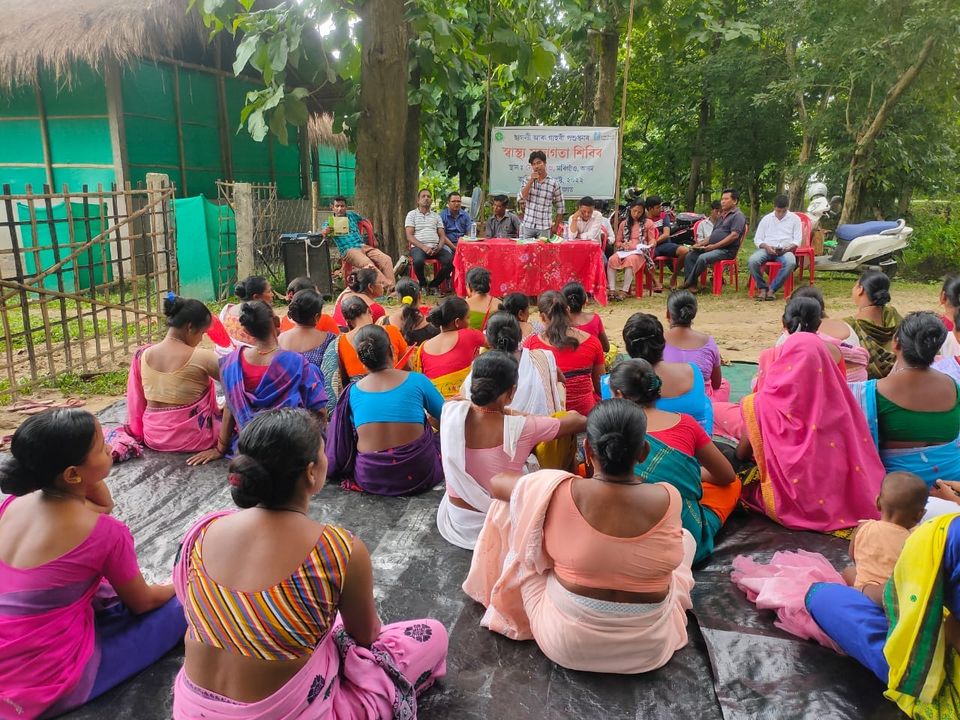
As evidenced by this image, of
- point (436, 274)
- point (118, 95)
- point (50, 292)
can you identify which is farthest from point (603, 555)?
point (118, 95)

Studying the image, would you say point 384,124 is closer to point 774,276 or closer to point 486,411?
point 774,276

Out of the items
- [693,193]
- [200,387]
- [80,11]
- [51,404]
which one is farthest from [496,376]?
[693,193]

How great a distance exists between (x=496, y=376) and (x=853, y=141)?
11789 millimetres

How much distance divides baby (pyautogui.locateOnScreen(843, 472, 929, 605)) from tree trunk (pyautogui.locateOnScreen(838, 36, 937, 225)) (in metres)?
9.98

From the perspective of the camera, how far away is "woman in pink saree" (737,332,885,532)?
124 inches

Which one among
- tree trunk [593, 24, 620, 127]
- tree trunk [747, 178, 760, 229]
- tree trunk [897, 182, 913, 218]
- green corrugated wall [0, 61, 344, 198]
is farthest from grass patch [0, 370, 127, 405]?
tree trunk [747, 178, 760, 229]

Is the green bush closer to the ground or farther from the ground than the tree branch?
closer to the ground

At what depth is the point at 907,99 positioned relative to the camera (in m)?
11.3

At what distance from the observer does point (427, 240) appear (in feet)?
33.0

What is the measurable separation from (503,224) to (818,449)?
24.5 feet

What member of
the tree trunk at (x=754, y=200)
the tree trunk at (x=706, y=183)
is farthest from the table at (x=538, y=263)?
the tree trunk at (x=754, y=200)

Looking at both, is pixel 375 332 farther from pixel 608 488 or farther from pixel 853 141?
pixel 853 141

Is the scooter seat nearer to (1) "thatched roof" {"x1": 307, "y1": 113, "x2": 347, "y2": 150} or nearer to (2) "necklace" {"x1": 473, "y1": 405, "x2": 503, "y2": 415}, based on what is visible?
(1) "thatched roof" {"x1": 307, "y1": 113, "x2": 347, "y2": 150}

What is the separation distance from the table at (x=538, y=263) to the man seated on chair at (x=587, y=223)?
895mm
